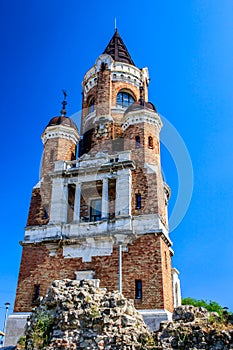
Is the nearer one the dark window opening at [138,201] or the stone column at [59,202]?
the dark window opening at [138,201]

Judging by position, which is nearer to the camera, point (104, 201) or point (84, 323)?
point (84, 323)

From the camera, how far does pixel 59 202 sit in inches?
1054

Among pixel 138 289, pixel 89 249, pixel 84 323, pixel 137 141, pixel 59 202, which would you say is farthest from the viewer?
pixel 137 141

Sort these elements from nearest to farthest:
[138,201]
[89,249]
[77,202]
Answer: [89,249], [138,201], [77,202]

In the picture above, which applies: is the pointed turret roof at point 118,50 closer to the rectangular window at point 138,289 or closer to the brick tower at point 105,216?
the brick tower at point 105,216

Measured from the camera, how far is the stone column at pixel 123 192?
983 inches

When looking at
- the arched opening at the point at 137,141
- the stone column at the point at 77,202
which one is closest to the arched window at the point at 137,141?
the arched opening at the point at 137,141

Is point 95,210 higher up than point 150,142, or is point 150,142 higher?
point 150,142

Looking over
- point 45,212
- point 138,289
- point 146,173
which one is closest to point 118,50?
point 146,173

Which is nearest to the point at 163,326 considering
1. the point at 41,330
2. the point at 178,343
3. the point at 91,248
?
the point at 178,343

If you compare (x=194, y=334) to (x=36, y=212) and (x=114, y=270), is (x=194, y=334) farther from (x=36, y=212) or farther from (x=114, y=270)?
(x=36, y=212)

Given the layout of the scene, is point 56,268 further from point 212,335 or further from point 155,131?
point 212,335

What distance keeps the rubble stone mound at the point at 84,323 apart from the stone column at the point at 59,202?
13.5 metres

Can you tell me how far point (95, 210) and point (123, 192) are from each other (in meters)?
2.82
